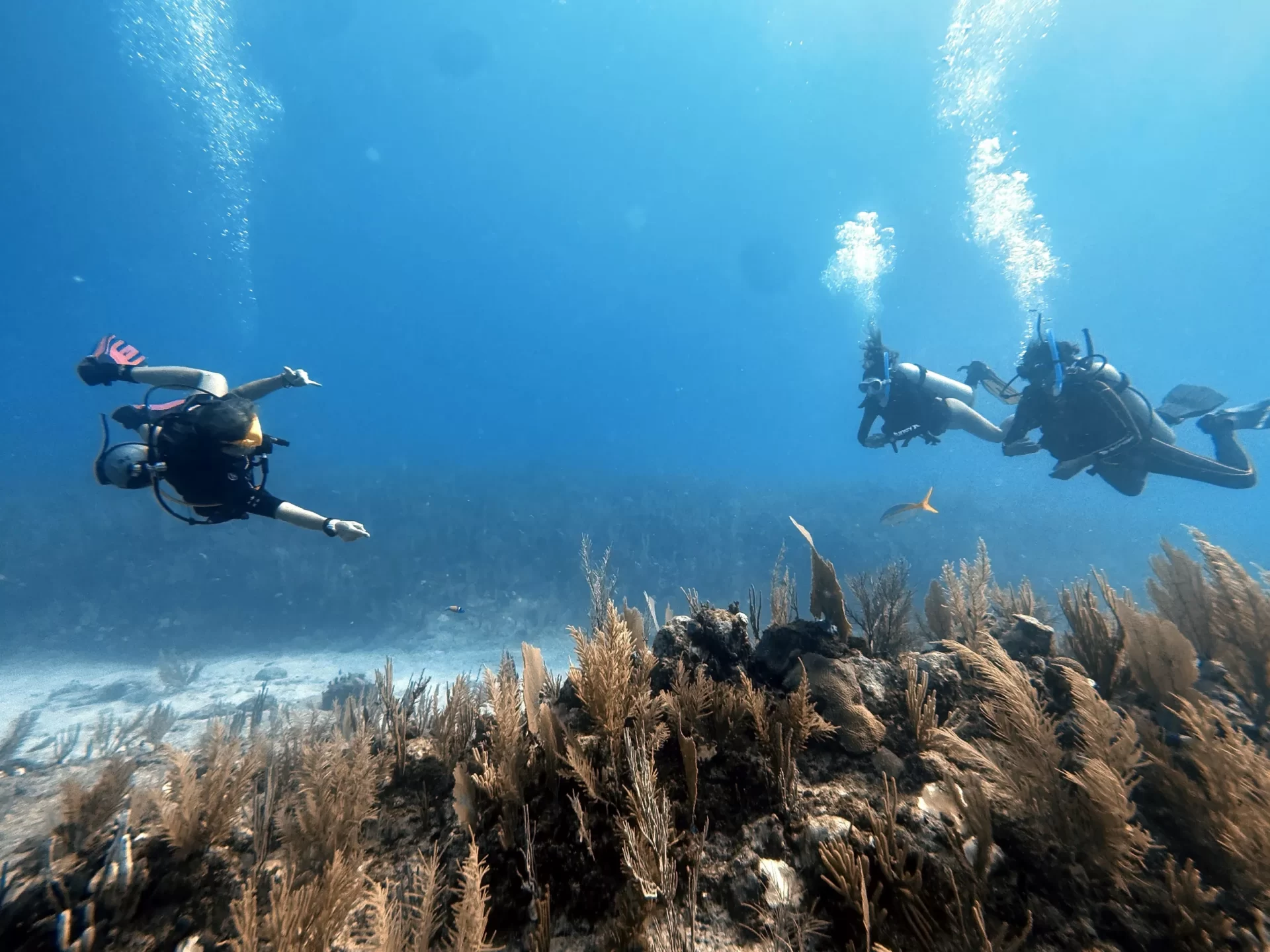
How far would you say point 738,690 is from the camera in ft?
10.8

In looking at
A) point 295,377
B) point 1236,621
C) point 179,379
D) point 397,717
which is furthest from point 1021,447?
point 179,379

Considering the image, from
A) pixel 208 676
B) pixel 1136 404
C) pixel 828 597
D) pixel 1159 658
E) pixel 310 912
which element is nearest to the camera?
pixel 310 912

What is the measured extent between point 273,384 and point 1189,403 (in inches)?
716

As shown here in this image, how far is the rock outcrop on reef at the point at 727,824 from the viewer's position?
2066 millimetres

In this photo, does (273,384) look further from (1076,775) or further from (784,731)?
(1076,775)

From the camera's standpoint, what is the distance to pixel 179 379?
18.9ft

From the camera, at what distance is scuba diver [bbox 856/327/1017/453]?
11938mm

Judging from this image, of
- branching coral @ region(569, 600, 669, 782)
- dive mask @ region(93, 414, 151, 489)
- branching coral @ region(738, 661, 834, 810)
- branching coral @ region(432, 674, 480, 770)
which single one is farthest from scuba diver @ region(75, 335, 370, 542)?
branching coral @ region(738, 661, 834, 810)

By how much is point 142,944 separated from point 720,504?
1032 inches

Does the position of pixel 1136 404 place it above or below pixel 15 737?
above

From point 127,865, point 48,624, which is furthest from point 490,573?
point 127,865

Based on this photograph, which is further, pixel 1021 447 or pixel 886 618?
pixel 1021 447

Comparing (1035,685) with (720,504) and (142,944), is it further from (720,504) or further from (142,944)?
(720,504)

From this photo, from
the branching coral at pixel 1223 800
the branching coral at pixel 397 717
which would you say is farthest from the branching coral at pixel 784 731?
the branching coral at pixel 397 717
